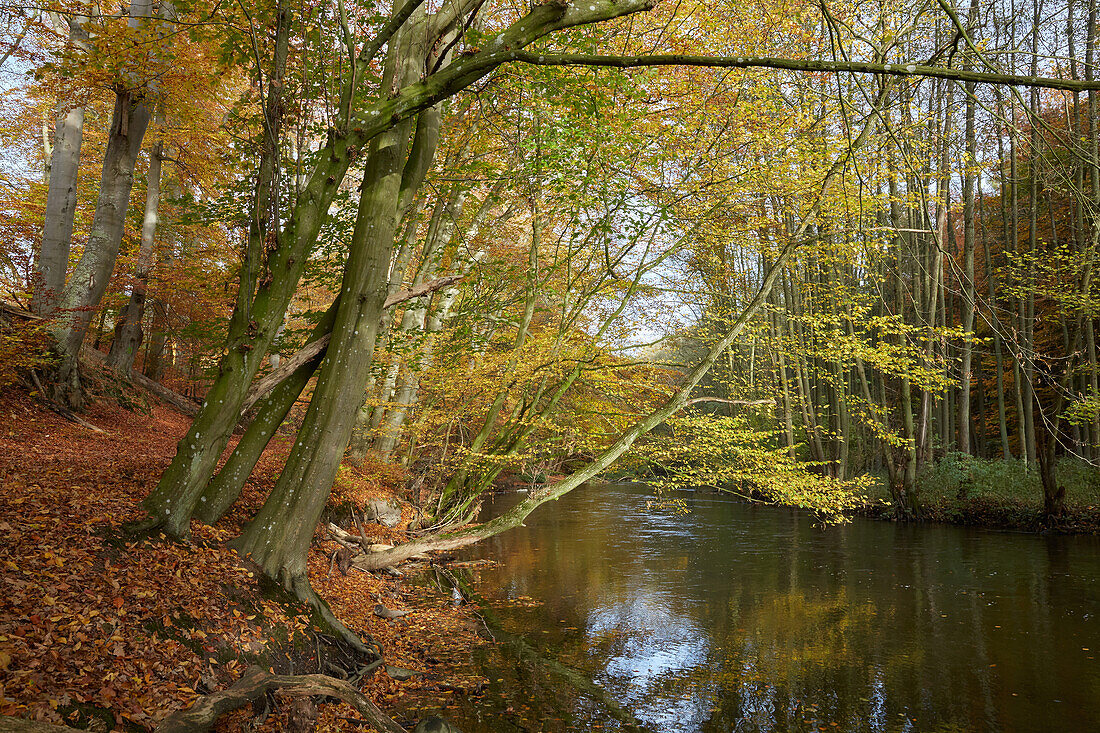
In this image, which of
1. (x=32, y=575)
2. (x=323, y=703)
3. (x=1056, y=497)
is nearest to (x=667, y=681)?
(x=323, y=703)

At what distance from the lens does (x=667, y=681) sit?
686 centimetres

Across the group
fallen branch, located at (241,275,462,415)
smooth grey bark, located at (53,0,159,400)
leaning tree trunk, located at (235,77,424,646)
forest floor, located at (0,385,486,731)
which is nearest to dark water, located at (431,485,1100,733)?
forest floor, located at (0,385,486,731)

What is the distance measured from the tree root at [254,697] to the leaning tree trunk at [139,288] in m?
11.7

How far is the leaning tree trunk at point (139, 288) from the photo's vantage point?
13.2m

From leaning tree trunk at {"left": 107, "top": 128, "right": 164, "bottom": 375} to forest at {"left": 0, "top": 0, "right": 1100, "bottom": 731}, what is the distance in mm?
98

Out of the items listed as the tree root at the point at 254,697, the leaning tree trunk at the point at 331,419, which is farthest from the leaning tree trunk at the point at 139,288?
the tree root at the point at 254,697

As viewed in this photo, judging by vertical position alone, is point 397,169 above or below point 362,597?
above

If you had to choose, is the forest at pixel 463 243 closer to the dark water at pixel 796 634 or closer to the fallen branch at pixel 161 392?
the fallen branch at pixel 161 392

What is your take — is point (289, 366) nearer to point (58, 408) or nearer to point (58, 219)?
point (58, 219)

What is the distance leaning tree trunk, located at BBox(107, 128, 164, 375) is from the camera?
13.2m

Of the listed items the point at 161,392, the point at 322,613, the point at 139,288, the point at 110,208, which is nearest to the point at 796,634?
the point at 322,613

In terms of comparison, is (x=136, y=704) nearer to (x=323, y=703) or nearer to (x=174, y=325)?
(x=323, y=703)

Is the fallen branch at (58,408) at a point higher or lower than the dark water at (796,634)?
higher

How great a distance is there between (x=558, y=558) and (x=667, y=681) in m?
6.20
